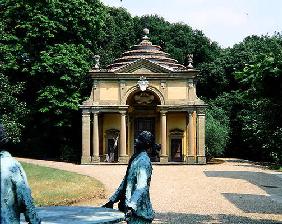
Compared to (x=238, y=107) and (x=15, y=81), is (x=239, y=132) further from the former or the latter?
(x=15, y=81)

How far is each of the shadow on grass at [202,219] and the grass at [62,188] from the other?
12.7 ft

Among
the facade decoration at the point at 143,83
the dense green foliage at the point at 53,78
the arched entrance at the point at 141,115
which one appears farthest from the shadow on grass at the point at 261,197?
the arched entrance at the point at 141,115

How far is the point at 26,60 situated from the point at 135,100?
8769mm

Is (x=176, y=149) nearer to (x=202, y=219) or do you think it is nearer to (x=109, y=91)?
(x=109, y=91)

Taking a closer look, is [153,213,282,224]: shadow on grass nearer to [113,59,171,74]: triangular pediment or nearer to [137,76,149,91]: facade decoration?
[137,76,149,91]: facade decoration

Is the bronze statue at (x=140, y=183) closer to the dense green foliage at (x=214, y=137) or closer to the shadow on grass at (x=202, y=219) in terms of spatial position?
the shadow on grass at (x=202, y=219)

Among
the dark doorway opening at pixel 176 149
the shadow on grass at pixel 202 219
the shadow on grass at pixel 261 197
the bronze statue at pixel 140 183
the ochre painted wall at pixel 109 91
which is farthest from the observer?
the dark doorway opening at pixel 176 149

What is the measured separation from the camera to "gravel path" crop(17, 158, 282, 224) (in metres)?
13.4

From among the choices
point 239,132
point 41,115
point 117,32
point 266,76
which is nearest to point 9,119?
point 41,115

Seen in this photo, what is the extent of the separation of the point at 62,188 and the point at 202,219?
7.04 m

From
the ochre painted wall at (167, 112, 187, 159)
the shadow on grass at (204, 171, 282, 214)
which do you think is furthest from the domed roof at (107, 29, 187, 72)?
the shadow on grass at (204, 171, 282, 214)

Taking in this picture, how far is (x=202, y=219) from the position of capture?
1292 centimetres

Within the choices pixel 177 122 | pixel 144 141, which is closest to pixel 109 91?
pixel 177 122

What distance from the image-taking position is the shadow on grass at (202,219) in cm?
1245
